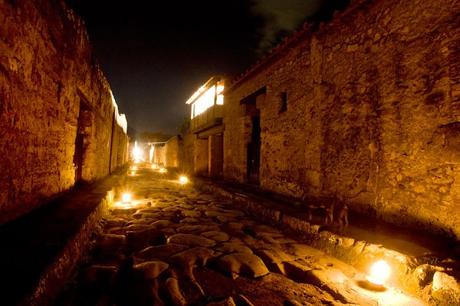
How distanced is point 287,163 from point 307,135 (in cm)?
122

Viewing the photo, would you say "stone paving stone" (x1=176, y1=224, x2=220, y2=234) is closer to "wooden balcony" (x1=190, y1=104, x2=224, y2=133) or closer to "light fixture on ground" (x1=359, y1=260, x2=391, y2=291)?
"light fixture on ground" (x1=359, y1=260, x2=391, y2=291)

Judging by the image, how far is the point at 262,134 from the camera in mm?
9297

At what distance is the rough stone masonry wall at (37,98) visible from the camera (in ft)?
9.71

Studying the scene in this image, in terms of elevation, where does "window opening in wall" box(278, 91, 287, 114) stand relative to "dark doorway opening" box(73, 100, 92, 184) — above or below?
above

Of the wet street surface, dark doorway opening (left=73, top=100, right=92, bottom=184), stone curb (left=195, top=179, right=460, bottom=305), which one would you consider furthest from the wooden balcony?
the wet street surface

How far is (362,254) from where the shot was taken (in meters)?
3.62

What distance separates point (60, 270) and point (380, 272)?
357 centimetres

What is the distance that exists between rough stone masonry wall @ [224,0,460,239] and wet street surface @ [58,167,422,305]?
1803mm

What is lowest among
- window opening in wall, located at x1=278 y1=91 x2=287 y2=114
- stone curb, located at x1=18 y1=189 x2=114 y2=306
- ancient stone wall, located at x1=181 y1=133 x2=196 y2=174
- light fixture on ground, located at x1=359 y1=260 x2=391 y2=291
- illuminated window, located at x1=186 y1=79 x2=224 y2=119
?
light fixture on ground, located at x1=359 y1=260 x2=391 y2=291

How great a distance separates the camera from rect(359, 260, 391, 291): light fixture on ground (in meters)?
3.03

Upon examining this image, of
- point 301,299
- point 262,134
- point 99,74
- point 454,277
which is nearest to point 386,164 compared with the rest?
point 454,277

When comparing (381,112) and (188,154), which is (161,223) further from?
(188,154)

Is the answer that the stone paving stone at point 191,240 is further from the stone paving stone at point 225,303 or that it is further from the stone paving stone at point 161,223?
the stone paving stone at point 225,303

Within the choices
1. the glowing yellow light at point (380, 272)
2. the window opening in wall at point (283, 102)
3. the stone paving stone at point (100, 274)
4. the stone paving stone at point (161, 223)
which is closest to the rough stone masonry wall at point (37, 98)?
the stone paving stone at point (100, 274)
